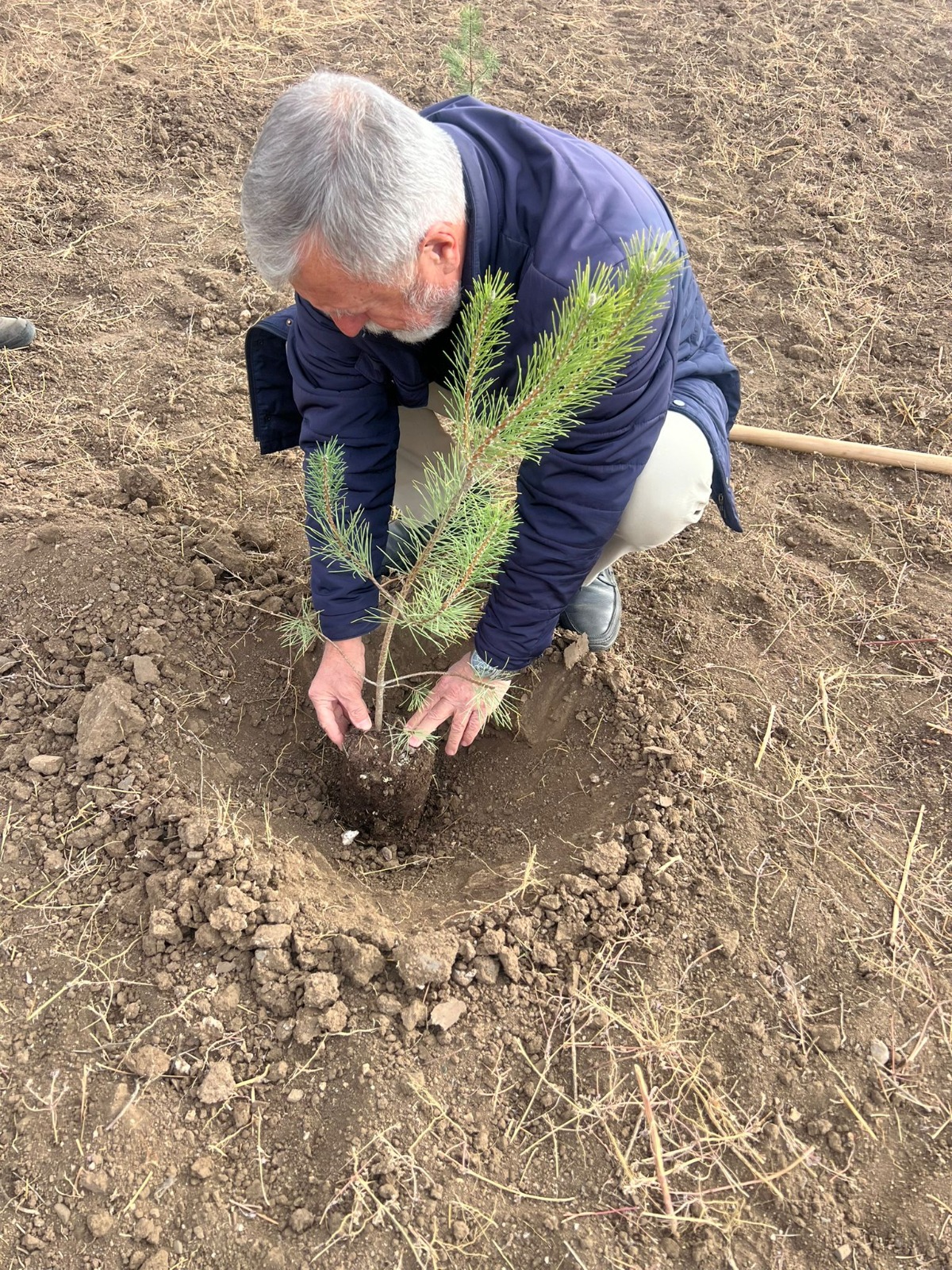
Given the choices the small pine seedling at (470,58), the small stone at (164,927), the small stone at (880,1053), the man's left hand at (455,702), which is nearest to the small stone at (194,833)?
the small stone at (164,927)

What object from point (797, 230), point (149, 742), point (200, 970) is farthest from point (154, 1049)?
point (797, 230)

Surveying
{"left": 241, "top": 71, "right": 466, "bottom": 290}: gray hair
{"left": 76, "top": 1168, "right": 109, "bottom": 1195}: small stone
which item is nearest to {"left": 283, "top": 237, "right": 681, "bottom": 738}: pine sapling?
{"left": 241, "top": 71, "right": 466, "bottom": 290}: gray hair

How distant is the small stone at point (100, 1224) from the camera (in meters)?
1.49

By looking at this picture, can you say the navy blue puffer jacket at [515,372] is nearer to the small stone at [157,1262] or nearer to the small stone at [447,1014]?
the small stone at [447,1014]

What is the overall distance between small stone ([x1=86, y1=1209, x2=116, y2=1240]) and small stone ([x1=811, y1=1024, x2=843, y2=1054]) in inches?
53.6

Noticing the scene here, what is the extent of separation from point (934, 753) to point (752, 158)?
341cm

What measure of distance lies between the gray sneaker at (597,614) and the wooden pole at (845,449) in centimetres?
106

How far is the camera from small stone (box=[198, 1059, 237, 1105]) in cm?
162

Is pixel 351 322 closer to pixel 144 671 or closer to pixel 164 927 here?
pixel 144 671

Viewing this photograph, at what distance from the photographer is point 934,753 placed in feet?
7.59

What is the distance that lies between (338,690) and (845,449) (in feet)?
6.84

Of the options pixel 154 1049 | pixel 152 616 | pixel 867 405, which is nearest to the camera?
pixel 154 1049

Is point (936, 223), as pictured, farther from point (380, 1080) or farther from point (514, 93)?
point (380, 1080)

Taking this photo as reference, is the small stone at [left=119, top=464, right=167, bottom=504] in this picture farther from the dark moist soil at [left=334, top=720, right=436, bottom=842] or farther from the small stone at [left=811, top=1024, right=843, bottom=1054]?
the small stone at [left=811, top=1024, right=843, bottom=1054]
